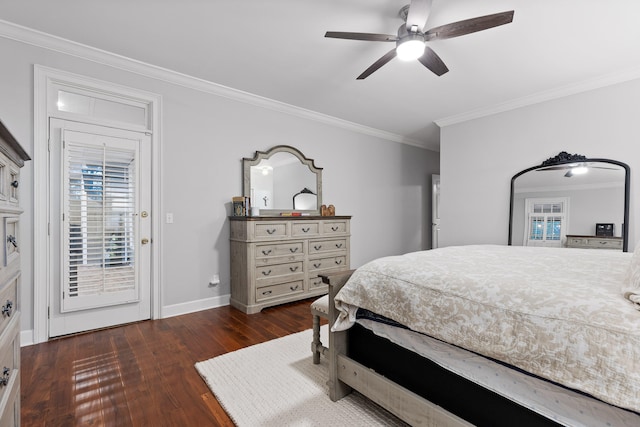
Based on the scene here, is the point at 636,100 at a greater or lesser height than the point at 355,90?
lesser

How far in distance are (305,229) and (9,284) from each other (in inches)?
114

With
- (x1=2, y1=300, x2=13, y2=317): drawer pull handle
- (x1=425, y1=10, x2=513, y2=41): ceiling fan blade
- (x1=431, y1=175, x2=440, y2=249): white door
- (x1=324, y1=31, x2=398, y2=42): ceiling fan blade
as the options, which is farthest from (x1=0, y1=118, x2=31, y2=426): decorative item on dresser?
(x1=431, y1=175, x2=440, y2=249): white door

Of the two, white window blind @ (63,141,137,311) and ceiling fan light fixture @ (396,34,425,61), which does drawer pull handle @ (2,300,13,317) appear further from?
ceiling fan light fixture @ (396,34,425,61)

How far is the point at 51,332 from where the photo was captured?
260cm

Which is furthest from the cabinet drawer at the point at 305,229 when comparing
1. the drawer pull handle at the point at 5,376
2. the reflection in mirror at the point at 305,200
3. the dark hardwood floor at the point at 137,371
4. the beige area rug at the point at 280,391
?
the drawer pull handle at the point at 5,376

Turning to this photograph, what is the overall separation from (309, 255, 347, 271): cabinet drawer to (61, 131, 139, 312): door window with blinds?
77.7 inches

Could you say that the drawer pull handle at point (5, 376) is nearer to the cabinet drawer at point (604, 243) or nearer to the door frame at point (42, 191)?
the door frame at point (42, 191)

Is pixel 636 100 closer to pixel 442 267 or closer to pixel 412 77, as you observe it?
pixel 412 77

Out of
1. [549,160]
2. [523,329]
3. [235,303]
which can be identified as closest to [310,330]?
[235,303]

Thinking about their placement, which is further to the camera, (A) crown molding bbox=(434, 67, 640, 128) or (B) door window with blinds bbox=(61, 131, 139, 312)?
(A) crown molding bbox=(434, 67, 640, 128)

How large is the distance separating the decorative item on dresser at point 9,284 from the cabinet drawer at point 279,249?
7.17 ft

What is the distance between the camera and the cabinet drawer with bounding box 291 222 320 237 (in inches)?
145

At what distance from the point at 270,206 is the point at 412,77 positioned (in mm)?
2308

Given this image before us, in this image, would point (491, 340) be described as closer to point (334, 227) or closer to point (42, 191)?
point (334, 227)
